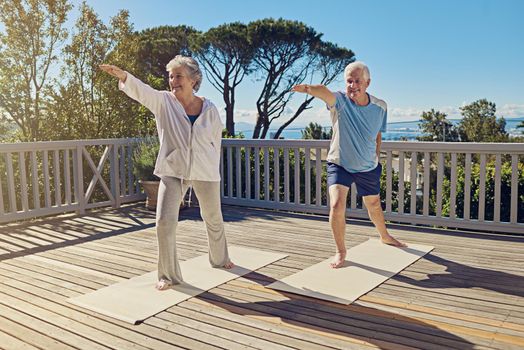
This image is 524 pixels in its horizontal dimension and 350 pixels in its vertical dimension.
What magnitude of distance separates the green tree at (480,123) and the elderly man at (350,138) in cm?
3281

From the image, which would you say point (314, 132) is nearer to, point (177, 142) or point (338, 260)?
point (338, 260)

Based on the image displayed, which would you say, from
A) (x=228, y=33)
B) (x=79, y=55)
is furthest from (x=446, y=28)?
(x=79, y=55)

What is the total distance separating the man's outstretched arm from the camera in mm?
3217

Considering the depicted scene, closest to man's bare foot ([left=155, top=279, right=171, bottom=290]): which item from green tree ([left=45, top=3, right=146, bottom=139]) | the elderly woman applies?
the elderly woman

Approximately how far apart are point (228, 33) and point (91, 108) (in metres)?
10.8

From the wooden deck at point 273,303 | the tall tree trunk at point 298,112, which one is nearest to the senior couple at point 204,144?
the wooden deck at point 273,303

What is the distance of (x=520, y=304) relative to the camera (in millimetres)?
2713

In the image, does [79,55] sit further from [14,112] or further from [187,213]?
[187,213]

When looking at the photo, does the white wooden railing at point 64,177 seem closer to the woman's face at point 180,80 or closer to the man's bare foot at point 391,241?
the woman's face at point 180,80

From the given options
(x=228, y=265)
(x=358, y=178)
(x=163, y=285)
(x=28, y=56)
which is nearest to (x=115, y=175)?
(x=228, y=265)

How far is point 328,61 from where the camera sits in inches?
850

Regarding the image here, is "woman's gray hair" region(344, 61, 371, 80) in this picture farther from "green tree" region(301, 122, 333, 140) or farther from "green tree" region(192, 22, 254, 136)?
"green tree" region(301, 122, 333, 140)

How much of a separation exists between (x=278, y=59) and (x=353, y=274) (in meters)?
18.8

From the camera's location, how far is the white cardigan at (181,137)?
2924mm
